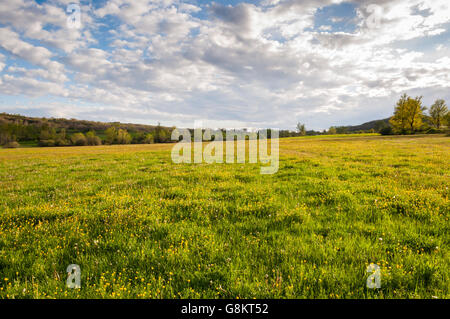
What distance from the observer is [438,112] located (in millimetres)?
91250

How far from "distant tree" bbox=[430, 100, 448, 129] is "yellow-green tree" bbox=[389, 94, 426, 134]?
2838cm

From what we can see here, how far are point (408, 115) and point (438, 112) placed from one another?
35657 millimetres

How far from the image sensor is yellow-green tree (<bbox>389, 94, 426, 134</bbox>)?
7181 centimetres

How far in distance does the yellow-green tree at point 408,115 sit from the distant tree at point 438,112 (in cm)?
2838

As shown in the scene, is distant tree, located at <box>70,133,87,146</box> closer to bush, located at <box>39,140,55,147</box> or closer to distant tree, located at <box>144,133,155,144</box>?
bush, located at <box>39,140,55,147</box>

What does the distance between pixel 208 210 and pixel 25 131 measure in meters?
180

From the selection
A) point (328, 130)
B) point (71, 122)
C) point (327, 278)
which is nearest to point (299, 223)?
point (327, 278)

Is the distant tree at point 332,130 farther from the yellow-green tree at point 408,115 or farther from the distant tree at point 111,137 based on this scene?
the distant tree at point 111,137

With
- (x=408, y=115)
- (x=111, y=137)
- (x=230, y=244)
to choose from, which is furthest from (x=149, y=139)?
(x=230, y=244)

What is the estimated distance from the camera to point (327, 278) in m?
3.52

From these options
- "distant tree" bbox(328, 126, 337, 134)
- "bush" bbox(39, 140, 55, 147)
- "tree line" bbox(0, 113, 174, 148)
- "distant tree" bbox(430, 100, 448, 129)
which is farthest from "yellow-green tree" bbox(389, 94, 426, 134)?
"bush" bbox(39, 140, 55, 147)

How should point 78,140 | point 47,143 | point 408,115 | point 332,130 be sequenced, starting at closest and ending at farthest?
point 408,115
point 47,143
point 78,140
point 332,130

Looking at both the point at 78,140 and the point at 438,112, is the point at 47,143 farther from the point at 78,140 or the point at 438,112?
the point at 438,112

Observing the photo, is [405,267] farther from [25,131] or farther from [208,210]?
[25,131]
